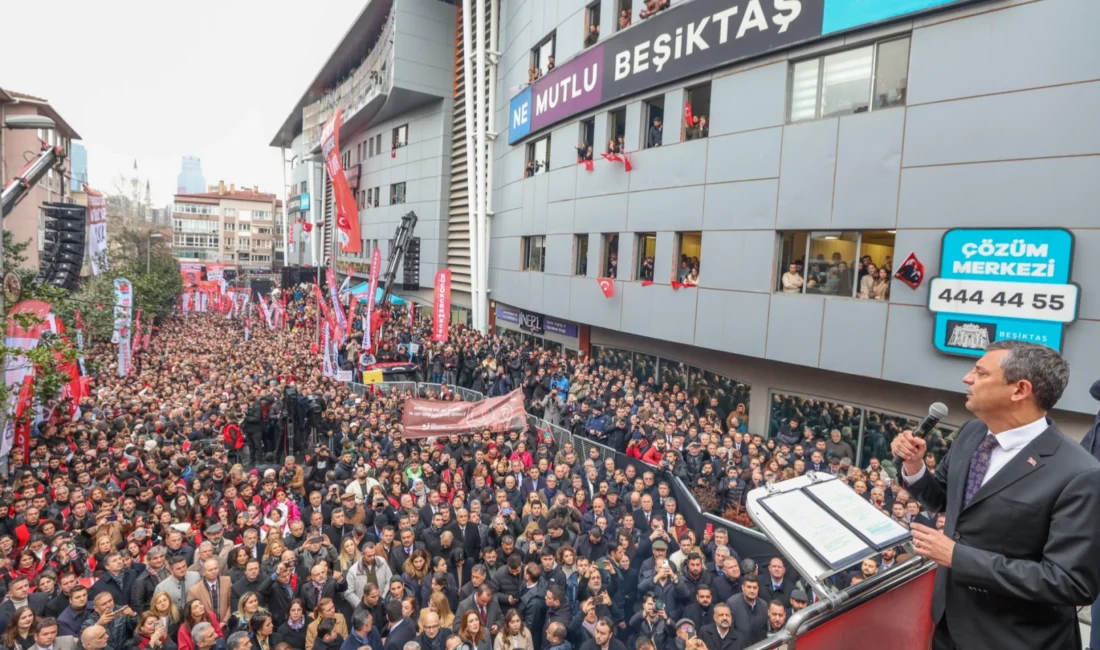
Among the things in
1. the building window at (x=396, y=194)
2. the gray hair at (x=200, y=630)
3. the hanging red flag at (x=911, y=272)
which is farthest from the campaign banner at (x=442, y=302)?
the building window at (x=396, y=194)

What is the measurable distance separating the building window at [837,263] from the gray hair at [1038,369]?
11.3m

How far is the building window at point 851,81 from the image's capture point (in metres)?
12.7

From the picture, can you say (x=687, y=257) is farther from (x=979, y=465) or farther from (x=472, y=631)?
(x=979, y=465)

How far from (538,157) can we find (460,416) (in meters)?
14.2

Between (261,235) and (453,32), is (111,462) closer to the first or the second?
(453,32)

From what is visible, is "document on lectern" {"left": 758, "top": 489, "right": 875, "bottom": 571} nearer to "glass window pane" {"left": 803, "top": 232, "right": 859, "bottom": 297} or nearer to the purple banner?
"glass window pane" {"left": 803, "top": 232, "right": 859, "bottom": 297}

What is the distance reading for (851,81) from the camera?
43.8ft

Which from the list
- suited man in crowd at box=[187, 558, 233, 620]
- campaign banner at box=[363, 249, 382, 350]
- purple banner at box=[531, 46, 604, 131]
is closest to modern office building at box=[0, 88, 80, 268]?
campaign banner at box=[363, 249, 382, 350]

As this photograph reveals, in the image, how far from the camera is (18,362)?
12219 millimetres

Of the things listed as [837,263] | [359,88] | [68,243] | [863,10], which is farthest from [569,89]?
[359,88]

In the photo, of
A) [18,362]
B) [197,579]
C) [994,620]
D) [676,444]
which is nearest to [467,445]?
[676,444]

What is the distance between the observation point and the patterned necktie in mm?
2656

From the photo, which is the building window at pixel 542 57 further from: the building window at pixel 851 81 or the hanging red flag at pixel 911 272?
the hanging red flag at pixel 911 272

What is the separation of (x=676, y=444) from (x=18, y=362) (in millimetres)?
12998
